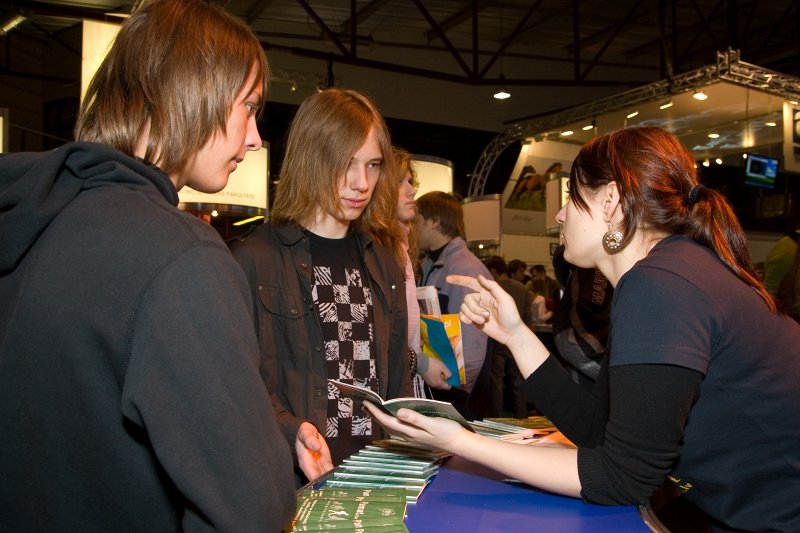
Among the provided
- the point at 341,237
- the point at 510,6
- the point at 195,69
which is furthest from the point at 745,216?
the point at 195,69

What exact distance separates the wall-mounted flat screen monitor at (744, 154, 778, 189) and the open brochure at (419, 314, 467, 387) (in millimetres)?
10427

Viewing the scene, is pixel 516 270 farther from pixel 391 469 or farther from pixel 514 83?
pixel 391 469

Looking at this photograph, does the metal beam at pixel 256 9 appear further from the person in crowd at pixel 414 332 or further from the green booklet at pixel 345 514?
the green booklet at pixel 345 514

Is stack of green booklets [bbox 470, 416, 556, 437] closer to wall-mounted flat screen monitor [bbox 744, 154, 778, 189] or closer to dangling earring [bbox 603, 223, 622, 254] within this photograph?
dangling earring [bbox 603, 223, 622, 254]

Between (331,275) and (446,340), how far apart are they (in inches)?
21.2

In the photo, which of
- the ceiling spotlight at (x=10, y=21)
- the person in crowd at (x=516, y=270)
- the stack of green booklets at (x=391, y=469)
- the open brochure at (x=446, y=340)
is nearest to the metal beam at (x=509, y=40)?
the person in crowd at (x=516, y=270)

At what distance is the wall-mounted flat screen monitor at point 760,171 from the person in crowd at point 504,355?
6.05 meters

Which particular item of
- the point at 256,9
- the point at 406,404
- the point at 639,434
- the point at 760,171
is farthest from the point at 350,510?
the point at 760,171

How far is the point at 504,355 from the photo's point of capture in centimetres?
575

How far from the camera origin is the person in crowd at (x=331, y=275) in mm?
1986

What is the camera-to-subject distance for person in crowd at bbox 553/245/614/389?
2.53 m

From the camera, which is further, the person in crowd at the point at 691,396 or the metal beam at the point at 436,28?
the metal beam at the point at 436,28

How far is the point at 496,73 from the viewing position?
14.5 meters

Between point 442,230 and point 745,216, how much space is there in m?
14.6
